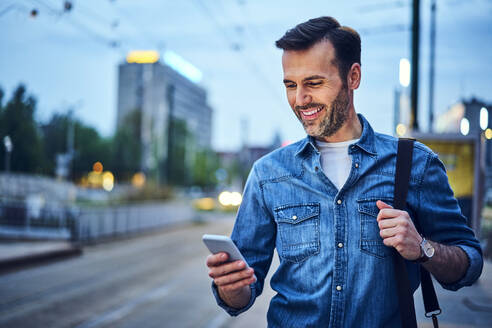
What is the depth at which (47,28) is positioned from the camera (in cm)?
1034

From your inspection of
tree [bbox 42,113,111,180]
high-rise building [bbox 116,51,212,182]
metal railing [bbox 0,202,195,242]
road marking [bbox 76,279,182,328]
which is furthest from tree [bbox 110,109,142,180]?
road marking [bbox 76,279,182,328]

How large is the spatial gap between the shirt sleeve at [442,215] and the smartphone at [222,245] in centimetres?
71

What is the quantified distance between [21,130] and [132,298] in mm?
6159

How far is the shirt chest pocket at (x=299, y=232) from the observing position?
6.12 feet

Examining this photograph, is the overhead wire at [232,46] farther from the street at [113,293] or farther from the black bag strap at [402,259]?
the black bag strap at [402,259]

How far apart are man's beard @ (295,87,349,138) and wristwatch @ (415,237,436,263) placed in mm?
543

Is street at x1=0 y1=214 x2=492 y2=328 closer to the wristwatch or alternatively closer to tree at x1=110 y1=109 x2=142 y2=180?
the wristwatch

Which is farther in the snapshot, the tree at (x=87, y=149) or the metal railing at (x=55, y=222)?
the tree at (x=87, y=149)

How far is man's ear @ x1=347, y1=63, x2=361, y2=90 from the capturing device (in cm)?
198

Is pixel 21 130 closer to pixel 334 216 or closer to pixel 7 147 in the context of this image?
pixel 7 147

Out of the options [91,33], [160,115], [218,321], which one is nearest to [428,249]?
[218,321]

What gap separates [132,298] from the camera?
844 cm

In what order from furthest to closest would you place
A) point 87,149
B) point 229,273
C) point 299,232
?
point 87,149, point 299,232, point 229,273

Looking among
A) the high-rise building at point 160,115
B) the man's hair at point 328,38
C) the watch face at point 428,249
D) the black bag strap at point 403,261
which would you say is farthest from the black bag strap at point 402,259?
the high-rise building at point 160,115
